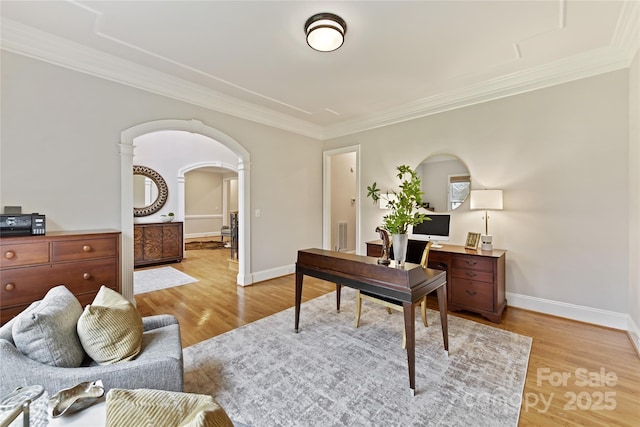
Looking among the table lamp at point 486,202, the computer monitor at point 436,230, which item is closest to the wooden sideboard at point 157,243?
the computer monitor at point 436,230

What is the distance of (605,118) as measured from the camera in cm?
281

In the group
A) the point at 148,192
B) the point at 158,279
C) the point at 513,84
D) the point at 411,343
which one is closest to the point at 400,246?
the point at 411,343

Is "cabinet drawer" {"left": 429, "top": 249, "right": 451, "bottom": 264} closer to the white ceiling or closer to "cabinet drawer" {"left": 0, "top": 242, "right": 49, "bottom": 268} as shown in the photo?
the white ceiling

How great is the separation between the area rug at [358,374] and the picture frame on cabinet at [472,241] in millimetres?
986

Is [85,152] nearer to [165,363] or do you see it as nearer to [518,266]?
[165,363]

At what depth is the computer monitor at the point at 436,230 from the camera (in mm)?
3670

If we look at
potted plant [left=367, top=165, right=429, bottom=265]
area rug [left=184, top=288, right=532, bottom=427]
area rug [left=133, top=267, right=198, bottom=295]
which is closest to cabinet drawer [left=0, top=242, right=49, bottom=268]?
area rug [left=184, top=288, right=532, bottom=427]

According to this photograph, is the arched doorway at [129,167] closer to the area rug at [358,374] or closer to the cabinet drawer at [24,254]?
the cabinet drawer at [24,254]

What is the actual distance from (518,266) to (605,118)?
1848 mm

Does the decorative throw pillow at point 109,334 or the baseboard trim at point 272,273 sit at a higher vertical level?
the decorative throw pillow at point 109,334

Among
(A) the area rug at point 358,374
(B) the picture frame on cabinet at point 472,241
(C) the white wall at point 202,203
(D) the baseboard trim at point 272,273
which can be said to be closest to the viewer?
(A) the area rug at point 358,374

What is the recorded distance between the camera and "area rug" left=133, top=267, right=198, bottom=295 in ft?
13.9

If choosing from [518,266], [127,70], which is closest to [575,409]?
[518,266]

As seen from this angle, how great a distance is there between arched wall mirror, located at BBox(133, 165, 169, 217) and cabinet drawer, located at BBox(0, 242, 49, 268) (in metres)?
4.45
